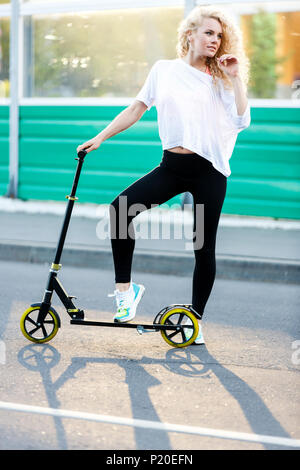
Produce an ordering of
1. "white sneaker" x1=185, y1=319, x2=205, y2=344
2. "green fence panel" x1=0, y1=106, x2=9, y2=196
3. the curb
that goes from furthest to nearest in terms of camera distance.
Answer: "green fence panel" x1=0, y1=106, x2=9, y2=196 < the curb < "white sneaker" x1=185, y1=319, x2=205, y2=344

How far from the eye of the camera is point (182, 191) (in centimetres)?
474

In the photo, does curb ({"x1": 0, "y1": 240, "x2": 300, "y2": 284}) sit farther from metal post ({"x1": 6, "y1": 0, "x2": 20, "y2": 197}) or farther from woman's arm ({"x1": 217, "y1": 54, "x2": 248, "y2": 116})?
woman's arm ({"x1": 217, "y1": 54, "x2": 248, "y2": 116})

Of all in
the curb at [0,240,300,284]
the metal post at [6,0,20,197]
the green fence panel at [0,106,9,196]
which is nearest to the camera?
the curb at [0,240,300,284]

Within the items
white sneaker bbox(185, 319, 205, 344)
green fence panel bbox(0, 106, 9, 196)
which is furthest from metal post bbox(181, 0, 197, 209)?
white sneaker bbox(185, 319, 205, 344)

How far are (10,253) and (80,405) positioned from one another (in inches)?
179

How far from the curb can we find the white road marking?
12.9 feet

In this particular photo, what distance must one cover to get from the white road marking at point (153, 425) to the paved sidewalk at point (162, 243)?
12.9 feet

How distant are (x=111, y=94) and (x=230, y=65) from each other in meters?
6.35

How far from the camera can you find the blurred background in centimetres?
980

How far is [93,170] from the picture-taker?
10766mm

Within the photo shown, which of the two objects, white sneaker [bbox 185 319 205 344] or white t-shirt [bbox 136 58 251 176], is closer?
white t-shirt [bbox 136 58 251 176]

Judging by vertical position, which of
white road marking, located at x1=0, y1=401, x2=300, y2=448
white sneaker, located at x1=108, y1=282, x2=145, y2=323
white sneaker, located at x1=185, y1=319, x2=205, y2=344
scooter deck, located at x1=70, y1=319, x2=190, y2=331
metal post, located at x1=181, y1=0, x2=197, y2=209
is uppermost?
metal post, located at x1=181, y1=0, x2=197, y2=209

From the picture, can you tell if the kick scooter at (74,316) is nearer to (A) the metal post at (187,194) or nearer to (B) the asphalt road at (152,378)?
(B) the asphalt road at (152,378)

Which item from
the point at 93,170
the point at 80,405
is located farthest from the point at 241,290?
the point at 93,170
